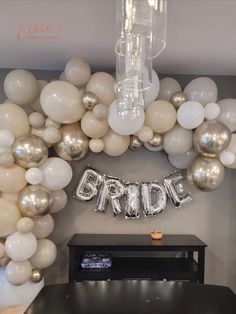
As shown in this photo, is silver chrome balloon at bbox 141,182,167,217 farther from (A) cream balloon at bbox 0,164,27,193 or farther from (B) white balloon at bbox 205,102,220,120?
(A) cream balloon at bbox 0,164,27,193

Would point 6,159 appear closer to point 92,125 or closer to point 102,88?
point 92,125

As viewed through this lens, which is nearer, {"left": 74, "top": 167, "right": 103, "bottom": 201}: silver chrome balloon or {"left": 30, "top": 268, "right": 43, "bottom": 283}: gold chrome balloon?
{"left": 30, "top": 268, "right": 43, "bottom": 283}: gold chrome balloon

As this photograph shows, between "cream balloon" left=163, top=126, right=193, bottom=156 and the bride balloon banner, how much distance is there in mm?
430

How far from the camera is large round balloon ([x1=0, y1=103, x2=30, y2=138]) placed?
2430 mm

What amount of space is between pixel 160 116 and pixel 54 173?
38.5 inches

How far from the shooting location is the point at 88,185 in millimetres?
2898

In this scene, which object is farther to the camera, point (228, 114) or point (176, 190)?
point (176, 190)

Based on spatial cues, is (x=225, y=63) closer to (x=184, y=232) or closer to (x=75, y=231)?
(x=184, y=232)

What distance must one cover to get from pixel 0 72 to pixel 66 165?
1201 mm

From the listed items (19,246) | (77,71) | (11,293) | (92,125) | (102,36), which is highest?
(102,36)

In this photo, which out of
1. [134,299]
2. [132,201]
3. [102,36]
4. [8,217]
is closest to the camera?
[134,299]

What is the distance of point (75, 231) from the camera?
3.02 metres

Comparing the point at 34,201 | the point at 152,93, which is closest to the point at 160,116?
the point at 152,93

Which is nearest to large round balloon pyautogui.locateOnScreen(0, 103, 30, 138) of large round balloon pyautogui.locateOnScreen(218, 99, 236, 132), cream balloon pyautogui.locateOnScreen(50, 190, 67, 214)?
cream balloon pyautogui.locateOnScreen(50, 190, 67, 214)
